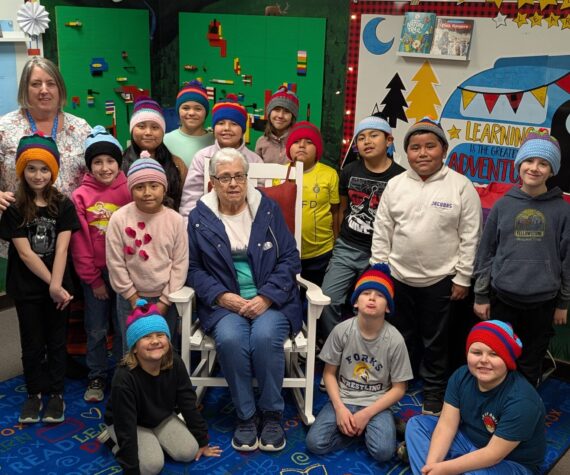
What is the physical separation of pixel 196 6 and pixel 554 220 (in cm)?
335

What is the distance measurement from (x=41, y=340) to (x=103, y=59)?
2.39 meters

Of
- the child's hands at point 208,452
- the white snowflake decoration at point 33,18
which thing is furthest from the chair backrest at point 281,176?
the white snowflake decoration at point 33,18

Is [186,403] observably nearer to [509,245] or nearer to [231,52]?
[509,245]

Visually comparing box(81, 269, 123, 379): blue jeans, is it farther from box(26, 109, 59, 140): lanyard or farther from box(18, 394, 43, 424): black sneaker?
box(26, 109, 59, 140): lanyard

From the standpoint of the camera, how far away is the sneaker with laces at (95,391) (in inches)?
119

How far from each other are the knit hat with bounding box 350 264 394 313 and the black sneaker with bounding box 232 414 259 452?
0.72 meters

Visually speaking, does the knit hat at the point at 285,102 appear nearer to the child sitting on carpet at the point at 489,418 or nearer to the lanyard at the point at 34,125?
the lanyard at the point at 34,125

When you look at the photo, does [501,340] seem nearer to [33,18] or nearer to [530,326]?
[530,326]

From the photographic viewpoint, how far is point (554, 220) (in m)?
2.62

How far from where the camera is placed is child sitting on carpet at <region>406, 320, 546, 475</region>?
2281mm

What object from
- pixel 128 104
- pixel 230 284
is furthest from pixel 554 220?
pixel 128 104

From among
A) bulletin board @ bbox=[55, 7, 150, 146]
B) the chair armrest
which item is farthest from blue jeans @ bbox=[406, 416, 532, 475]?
bulletin board @ bbox=[55, 7, 150, 146]

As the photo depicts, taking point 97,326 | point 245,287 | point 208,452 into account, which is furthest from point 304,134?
point 208,452

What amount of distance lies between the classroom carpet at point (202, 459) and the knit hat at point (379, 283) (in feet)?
2.19
